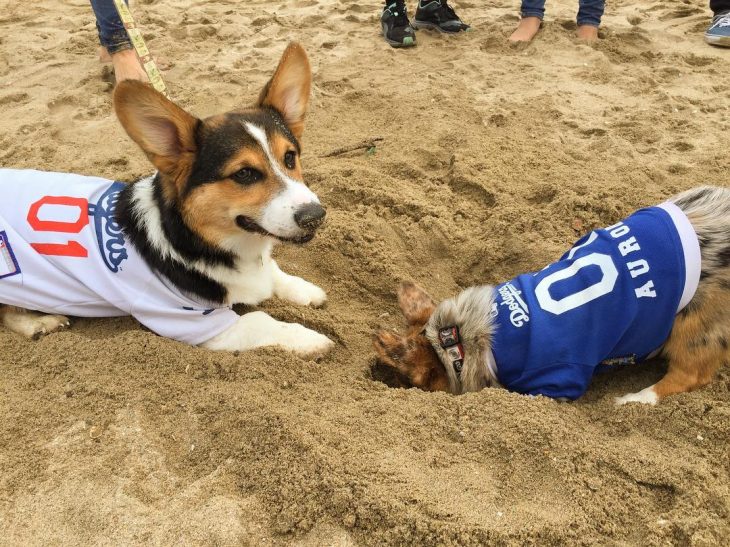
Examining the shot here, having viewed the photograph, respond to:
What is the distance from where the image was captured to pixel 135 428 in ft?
7.31

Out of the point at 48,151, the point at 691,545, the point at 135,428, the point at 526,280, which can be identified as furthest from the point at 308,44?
the point at 691,545

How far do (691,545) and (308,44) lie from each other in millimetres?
5476

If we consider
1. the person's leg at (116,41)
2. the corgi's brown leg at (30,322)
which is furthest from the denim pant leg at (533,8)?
the corgi's brown leg at (30,322)

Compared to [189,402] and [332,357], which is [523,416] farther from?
[189,402]

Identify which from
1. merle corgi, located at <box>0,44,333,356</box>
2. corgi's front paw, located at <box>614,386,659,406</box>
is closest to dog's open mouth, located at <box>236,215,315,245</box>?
merle corgi, located at <box>0,44,333,356</box>

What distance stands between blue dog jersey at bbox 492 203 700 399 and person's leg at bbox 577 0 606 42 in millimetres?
3749

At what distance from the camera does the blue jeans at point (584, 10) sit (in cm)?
543

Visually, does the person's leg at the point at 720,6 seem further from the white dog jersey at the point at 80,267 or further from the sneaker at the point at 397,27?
the white dog jersey at the point at 80,267

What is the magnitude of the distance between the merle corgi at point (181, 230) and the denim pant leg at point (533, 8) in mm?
3752

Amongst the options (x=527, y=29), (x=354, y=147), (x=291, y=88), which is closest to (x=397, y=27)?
(x=527, y=29)

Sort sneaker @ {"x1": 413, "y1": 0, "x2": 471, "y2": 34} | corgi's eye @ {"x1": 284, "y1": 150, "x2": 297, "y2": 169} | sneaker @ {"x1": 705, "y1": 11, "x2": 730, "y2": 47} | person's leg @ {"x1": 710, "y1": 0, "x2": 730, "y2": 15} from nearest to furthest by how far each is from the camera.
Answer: corgi's eye @ {"x1": 284, "y1": 150, "x2": 297, "y2": 169}
sneaker @ {"x1": 705, "y1": 11, "x2": 730, "y2": 47}
person's leg @ {"x1": 710, "y1": 0, "x2": 730, "y2": 15}
sneaker @ {"x1": 413, "y1": 0, "x2": 471, "y2": 34}

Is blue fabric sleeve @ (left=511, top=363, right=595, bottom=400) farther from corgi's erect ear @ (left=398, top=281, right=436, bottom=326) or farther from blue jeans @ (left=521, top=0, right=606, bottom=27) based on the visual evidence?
blue jeans @ (left=521, top=0, right=606, bottom=27)

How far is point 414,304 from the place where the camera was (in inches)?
109

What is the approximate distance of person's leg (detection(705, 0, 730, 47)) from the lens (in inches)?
203
